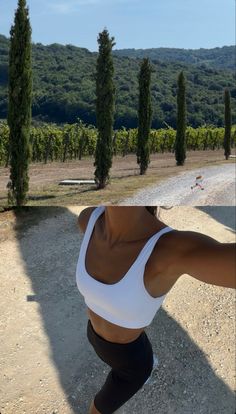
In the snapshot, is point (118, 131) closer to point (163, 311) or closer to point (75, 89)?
point (75, 89)

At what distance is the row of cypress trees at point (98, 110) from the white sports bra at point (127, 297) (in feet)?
0.71

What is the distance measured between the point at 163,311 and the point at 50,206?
0.74 feet

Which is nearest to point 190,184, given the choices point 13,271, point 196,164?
point 196,164

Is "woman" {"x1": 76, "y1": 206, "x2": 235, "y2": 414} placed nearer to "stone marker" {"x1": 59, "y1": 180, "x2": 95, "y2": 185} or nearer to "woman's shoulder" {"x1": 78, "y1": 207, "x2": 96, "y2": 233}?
"woman's shoulder" {"x1": 78, "y1": 207, "x2": 96, "y2": 233}

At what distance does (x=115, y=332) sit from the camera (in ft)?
1.52

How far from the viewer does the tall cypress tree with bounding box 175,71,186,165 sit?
83 centimetres

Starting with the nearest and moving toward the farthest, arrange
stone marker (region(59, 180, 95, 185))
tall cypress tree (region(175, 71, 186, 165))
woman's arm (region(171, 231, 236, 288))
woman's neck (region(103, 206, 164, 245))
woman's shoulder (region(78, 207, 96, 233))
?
woman's arm (region(171, 231, 236, 288))
woman's neck (region(103, 206, 164, 245))
woman's shoulder (region(78, 207, 96, 233))
stone marker (region(59, 180, 95, 185))
tall cypress tree (region(175, 71, 186, 165))

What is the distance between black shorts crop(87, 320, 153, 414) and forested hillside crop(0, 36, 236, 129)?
1.04 ft

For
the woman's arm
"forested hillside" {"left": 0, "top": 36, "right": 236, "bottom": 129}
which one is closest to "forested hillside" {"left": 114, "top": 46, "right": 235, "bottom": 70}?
"forested hillside" {"left": 0, "top": 36, "right": 236, "bottom": 129}

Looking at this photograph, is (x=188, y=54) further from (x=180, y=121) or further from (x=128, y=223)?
(x=128, y=223)

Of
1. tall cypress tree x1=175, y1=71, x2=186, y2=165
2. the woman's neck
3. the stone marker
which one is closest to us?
the woman's neck

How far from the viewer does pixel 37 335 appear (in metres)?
0.58

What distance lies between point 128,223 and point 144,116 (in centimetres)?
36

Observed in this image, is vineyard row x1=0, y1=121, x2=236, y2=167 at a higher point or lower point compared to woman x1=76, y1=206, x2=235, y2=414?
higher
